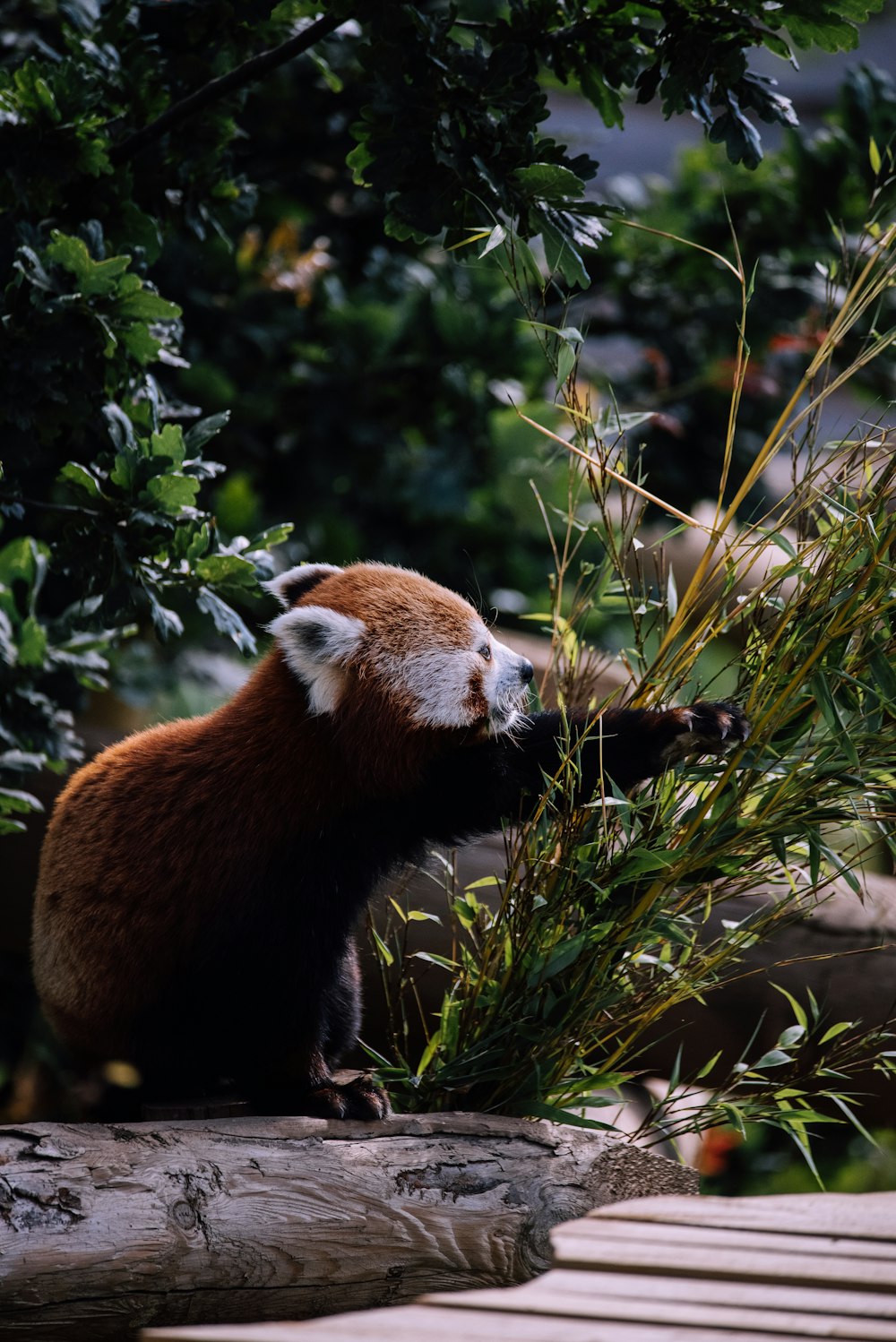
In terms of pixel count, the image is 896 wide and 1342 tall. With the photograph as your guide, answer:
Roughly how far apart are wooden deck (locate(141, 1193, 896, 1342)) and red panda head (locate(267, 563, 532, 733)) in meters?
0.66

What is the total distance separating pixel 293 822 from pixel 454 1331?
31.0 inches

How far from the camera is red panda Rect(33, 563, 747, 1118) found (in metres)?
1.65

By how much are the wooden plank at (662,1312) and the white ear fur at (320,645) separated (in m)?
0.80

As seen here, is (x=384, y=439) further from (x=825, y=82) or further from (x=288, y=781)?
(x=825, y=82)

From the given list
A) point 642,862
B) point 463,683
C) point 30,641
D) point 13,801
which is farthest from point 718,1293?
point 30,641

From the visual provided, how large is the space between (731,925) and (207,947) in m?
0.71

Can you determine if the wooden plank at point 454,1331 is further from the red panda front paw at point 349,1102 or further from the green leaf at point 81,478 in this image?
the green leaf at point 81,478

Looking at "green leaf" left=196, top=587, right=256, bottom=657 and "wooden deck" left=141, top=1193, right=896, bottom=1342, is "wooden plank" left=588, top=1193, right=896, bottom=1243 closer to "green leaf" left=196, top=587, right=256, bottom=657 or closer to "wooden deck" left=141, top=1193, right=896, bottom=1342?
"wooden deck" left=141, top=1193, right=896, bottom=1342

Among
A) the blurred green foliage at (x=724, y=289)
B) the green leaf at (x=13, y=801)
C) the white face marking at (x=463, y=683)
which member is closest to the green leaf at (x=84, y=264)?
the white face marking at (x=463, y=683)

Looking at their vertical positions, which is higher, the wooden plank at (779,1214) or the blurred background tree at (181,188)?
the blurred background tree at (181,188)

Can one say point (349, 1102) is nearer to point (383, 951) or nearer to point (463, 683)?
point (383, 951)

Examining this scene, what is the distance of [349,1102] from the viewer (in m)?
1.72

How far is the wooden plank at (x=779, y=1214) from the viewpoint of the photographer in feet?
4.15

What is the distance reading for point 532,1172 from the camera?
64.2 inches
